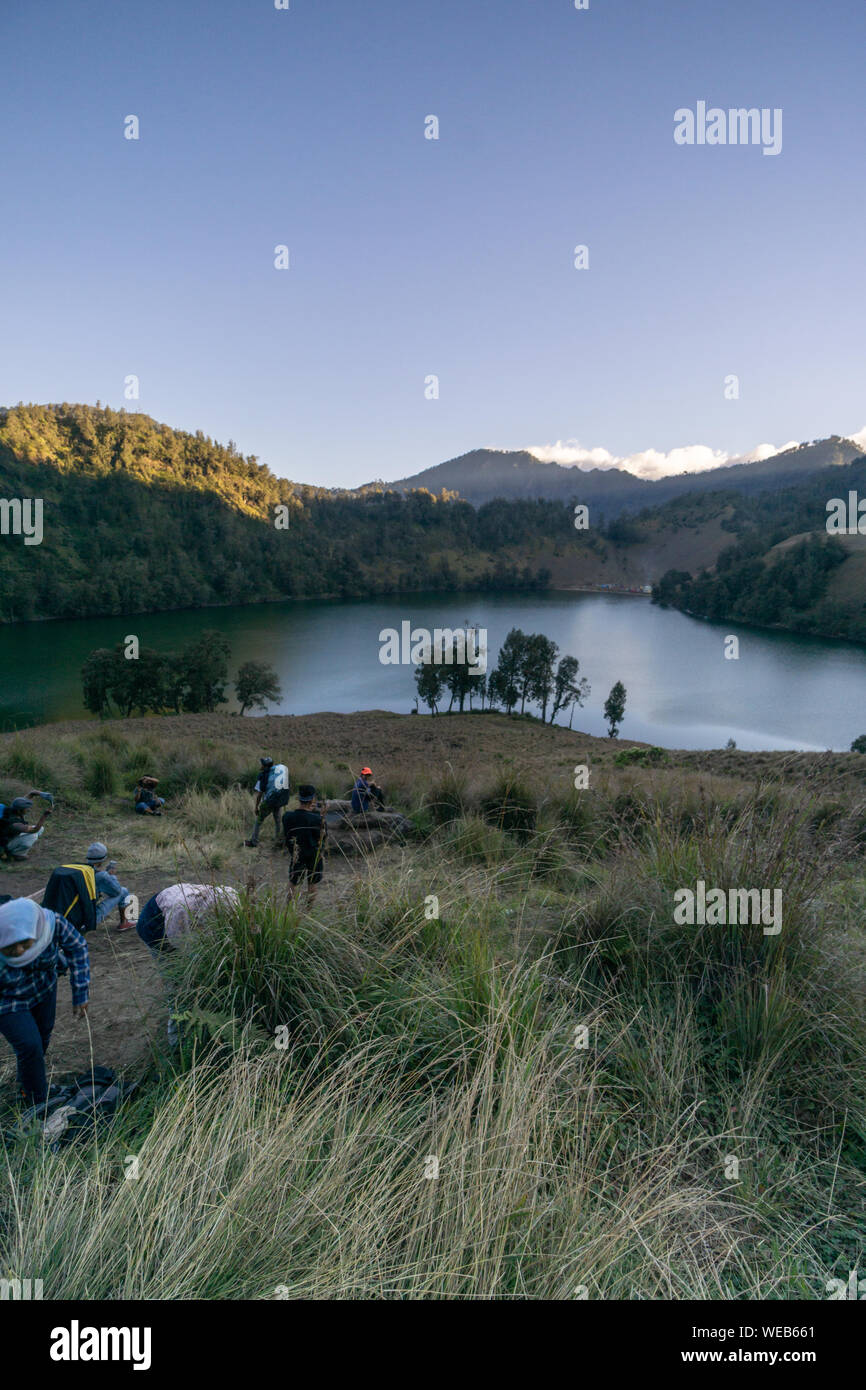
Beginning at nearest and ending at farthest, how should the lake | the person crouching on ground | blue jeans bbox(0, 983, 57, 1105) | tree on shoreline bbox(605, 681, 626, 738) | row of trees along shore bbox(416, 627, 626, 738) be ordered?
blue jeans bbox(0, 983, 57, 1105)
the person crouching on ground
the lake
tree on shoreline bbox(605, 681, 626, 738)
row of trees along shore bbox(416, 627, 626, 738)

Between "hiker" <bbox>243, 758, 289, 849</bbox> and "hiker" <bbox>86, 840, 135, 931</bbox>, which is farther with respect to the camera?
"hiker" <bbox>243, 758, 289, 849</bbox>

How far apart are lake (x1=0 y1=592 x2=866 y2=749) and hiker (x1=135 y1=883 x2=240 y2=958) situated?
4785cm

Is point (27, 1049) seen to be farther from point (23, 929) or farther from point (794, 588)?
point (794, 588)

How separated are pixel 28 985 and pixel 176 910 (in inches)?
29.9

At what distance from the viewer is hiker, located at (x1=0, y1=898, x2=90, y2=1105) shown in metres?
2.97

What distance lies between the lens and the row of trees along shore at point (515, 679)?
6431 centimetres

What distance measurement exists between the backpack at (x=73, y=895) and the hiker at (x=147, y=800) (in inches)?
190

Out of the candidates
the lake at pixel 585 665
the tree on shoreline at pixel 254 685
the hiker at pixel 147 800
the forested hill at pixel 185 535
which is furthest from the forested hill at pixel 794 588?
the hiker at pixel 147 800

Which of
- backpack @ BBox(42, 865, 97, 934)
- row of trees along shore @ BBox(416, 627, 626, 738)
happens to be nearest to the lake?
row of trees along shore @ BBox(416, 627, 626, 738)

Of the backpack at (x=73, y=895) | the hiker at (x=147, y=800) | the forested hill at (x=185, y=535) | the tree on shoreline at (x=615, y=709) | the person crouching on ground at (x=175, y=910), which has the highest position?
the forested hill at (x=185, y=535)

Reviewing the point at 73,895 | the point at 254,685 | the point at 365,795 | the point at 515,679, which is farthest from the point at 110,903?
the point at 515,679

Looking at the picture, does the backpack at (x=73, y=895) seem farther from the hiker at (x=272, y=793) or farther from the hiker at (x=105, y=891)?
the hiker at (x=272, y=793)

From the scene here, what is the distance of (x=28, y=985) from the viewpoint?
3.14 metres

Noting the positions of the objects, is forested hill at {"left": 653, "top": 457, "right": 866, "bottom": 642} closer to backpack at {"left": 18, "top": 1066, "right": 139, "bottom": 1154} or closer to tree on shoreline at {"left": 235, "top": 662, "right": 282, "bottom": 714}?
tree on shoreline at {"left": 235, "top": 662, "right": 282, "bottom": 714}
